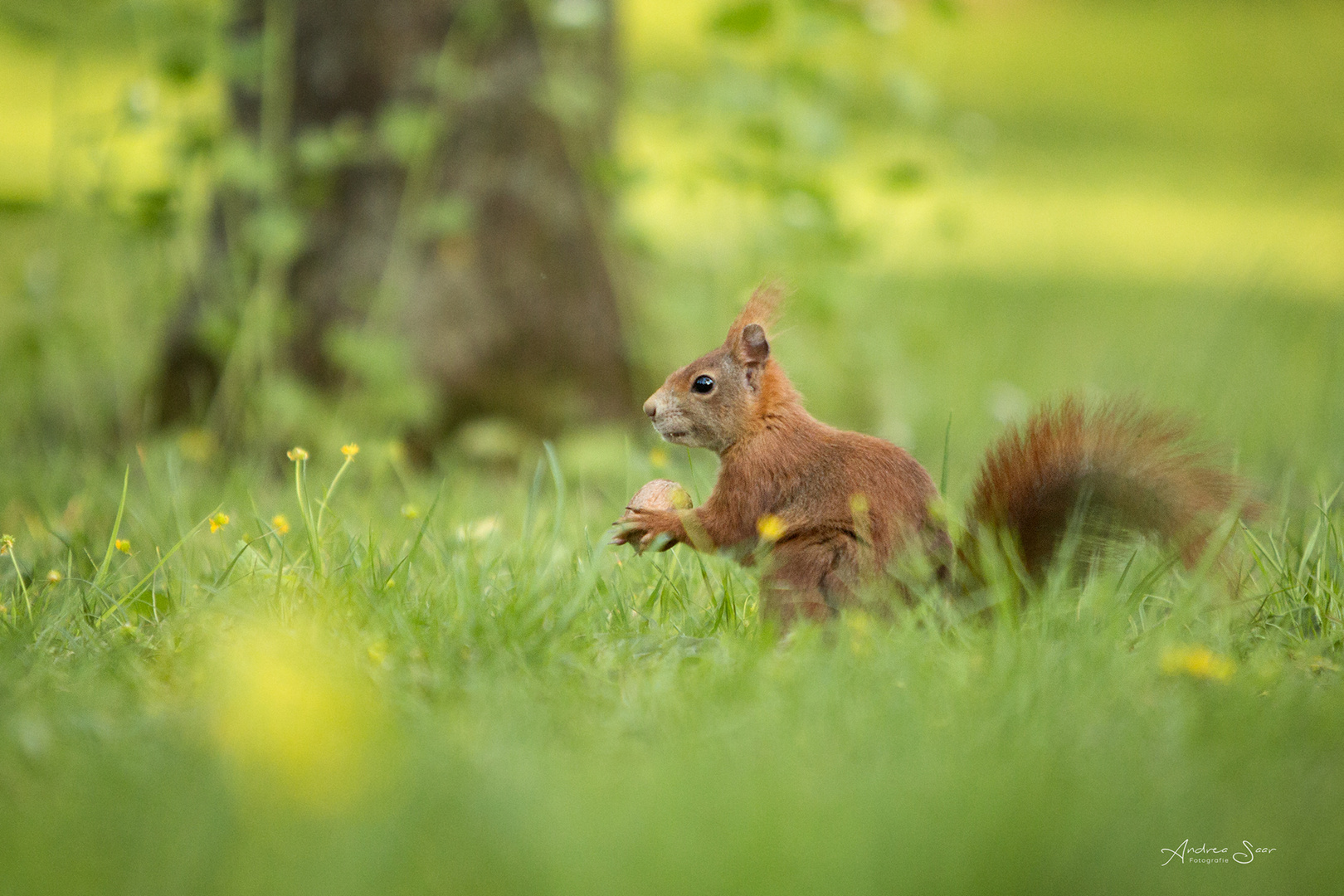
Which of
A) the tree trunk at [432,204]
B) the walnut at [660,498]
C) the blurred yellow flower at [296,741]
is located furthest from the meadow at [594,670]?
the tree trunk at [432,204]

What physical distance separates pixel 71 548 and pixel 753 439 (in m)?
1.26

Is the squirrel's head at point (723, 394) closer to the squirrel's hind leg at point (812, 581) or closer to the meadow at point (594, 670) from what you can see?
the meadow at point (594, 670)

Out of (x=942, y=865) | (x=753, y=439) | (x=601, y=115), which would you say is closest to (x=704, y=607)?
(x=753, y=439)

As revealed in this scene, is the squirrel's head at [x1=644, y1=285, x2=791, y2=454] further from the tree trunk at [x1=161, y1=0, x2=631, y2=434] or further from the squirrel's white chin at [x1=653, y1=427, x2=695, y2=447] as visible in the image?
the tree trunk at [x1=161, y1=0, x2=631, y2=434]

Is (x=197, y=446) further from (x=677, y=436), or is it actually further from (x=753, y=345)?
(x=753, y=345)

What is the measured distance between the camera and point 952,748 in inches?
59.7

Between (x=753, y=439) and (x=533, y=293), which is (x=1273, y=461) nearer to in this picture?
(x=753, y=439)

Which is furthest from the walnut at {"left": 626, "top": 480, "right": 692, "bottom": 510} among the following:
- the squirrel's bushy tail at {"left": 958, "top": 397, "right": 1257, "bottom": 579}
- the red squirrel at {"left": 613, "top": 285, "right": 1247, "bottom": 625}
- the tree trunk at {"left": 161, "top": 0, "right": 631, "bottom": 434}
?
the tree trunk at {"left": 161, "top": 0, "right": 631, "bottom": 434}

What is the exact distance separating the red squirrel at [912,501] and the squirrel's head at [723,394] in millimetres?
18

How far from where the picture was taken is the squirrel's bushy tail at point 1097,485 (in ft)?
6.41

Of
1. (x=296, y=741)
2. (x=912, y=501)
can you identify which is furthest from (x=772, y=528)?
(x=296, y=741)

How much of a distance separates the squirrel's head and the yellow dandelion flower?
234 millimetres

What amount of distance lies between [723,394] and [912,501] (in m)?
0.39

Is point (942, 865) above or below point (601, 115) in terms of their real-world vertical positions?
below
